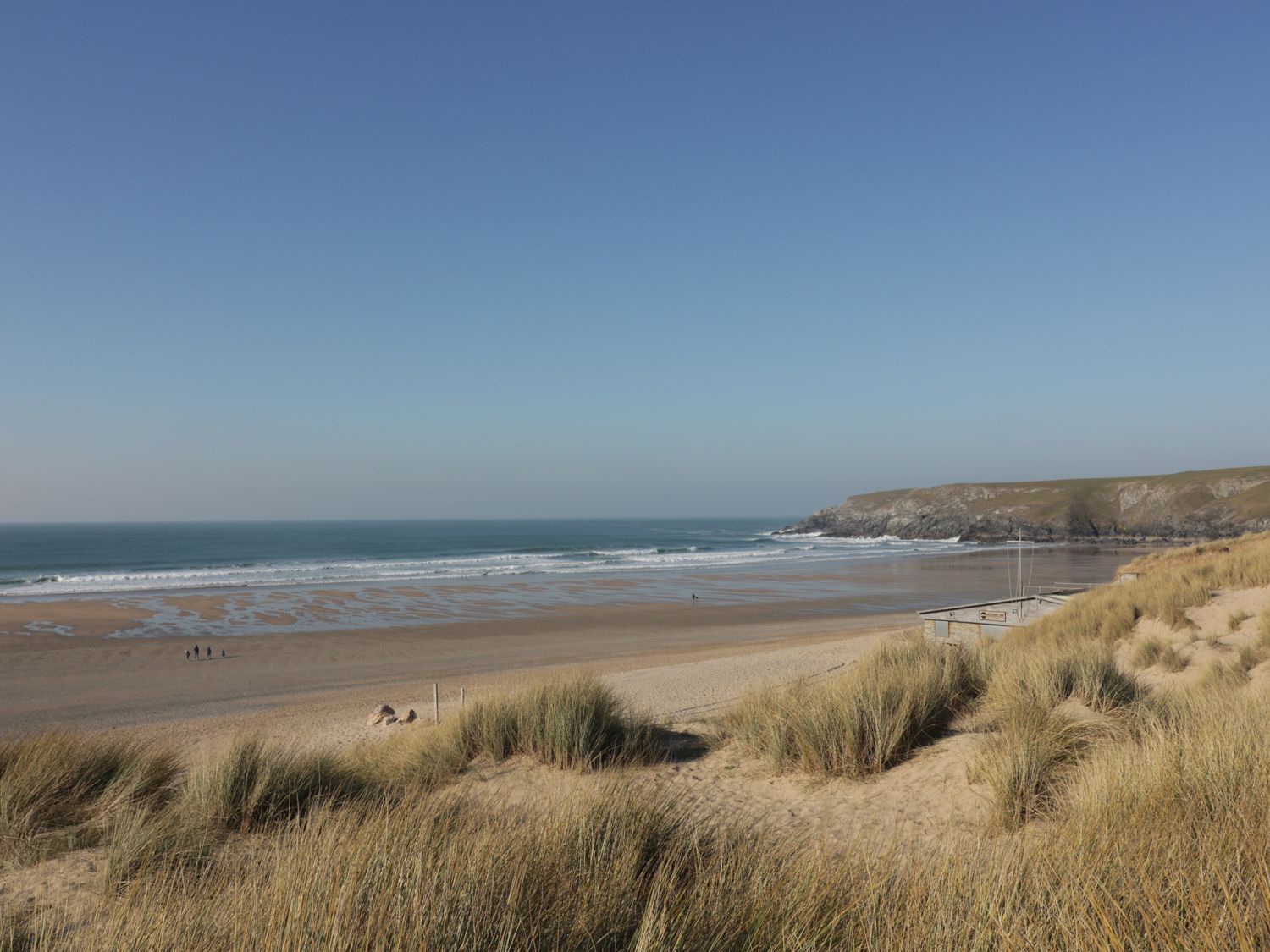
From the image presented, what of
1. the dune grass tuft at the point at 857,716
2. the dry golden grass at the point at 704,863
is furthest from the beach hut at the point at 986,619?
the dry golden grass at the point at 704,863

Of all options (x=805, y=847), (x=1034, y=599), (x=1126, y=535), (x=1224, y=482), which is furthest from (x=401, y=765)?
(x=1224, y=482)

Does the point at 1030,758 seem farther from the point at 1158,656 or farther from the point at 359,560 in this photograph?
the point at 359,560

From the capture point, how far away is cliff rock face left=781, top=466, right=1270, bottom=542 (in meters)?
86.9

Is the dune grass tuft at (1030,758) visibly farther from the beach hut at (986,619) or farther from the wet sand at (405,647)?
the beach hut at (986,619)

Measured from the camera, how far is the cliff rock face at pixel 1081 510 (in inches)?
3423

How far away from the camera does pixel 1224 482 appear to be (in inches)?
3755

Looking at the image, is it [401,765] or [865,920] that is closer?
[865,920]

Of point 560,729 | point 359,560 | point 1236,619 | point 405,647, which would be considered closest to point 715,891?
point 560,729

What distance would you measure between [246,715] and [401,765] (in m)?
11.0

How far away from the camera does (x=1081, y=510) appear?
99.4 meters

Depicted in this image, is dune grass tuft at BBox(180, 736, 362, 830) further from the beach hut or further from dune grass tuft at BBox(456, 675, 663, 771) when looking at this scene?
the beach hut

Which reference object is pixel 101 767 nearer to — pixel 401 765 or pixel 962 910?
pixel 401 765

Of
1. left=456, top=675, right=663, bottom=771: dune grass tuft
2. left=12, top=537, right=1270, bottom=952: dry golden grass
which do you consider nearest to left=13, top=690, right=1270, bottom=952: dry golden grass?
left=12, top=537, right=1270, bottom=952: dry golden grass

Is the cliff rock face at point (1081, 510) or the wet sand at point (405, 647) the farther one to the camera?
the cliff rock face at point (1081, 510)
